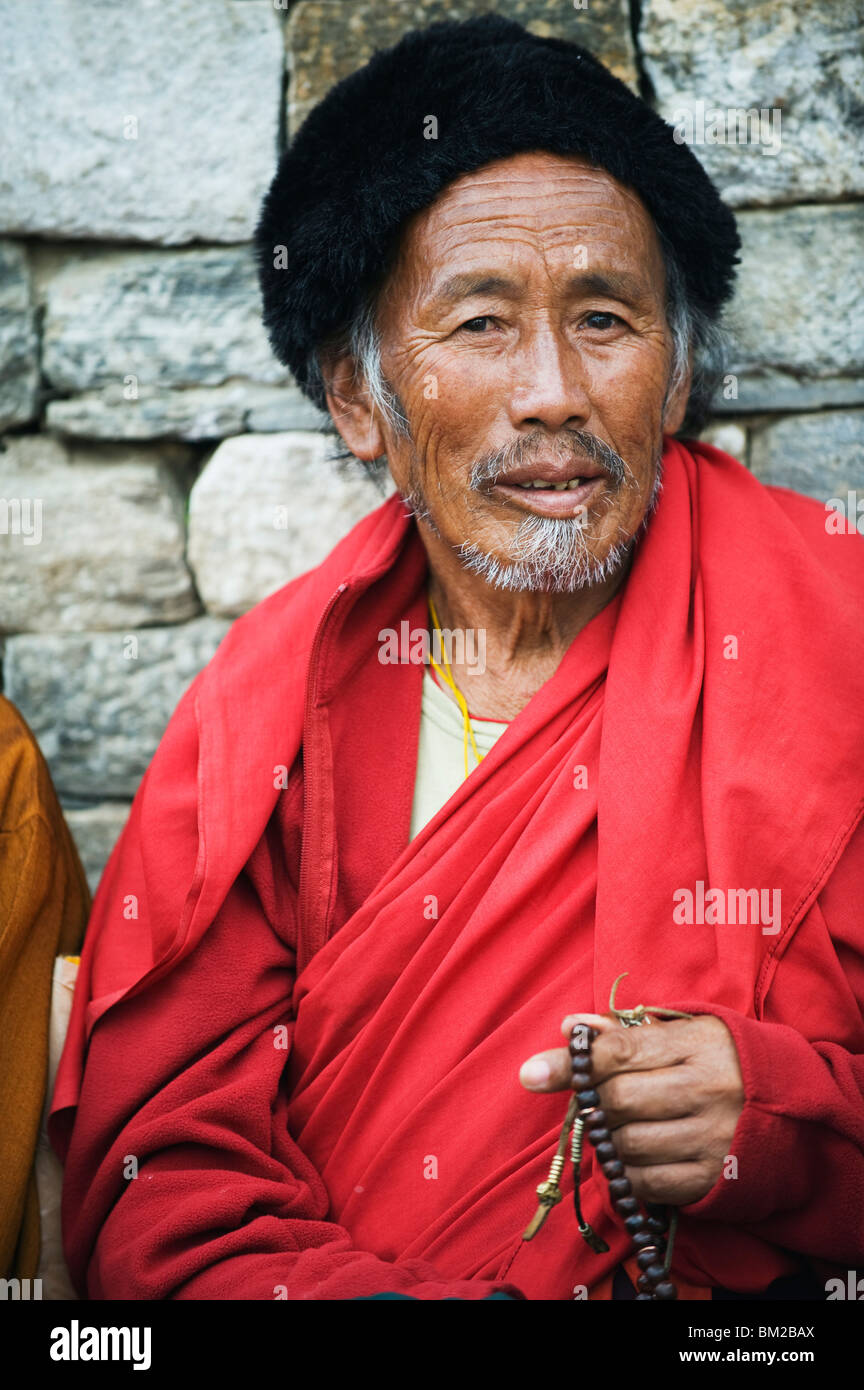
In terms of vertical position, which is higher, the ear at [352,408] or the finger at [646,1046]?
the ear at [352,408]

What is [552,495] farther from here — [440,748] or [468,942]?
[468,942]

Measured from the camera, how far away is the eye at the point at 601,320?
2.20 m

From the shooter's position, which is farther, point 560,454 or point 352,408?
point 352,408

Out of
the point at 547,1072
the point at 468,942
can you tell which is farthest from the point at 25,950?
the point at 547,1072

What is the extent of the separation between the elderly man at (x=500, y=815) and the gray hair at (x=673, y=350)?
11 millimetres

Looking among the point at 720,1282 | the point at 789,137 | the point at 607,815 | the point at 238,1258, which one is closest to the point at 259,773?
the point at 607,815

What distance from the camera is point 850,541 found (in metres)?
2.25

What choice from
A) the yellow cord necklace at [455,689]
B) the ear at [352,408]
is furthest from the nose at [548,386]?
the yellow cord necklace at [455,689]

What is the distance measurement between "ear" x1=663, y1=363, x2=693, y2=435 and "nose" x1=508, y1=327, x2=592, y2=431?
1.01 ft

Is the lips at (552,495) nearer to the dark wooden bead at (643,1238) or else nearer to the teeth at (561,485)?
the teeth at (561,485)

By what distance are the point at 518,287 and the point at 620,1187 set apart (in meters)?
1.47

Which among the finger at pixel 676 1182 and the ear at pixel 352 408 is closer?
the finger at pixel 676 1182

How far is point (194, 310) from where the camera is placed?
283 centimetres
